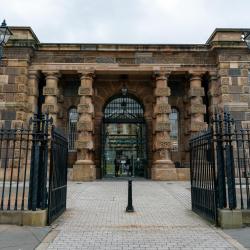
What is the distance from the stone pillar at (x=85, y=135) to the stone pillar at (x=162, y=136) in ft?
12.6

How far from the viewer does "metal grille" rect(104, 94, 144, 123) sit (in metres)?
21.2

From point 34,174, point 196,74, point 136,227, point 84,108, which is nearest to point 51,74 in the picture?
point 84,108

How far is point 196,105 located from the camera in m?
18.7

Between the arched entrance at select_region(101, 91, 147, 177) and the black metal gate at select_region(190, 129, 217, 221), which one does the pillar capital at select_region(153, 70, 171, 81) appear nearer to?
the arched entrance at select_region(101, 91, 147, 177)

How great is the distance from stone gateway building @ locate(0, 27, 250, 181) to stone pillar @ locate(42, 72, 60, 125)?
0.06 metres

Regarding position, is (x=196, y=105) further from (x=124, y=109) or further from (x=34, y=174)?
(x=34, y=174)

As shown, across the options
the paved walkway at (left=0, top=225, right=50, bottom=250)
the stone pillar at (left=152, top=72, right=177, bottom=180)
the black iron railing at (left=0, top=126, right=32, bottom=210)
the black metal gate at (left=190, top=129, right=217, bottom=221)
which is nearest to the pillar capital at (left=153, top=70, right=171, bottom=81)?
the stone pillar at (left=152, top=72, right=177, bottom=180)

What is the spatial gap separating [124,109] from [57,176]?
44.8ft

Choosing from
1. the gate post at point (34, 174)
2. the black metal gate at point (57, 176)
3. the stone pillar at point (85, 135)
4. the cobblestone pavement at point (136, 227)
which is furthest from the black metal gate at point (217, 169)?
the stone pillar at point (85, 135)

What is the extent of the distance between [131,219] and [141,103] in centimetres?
1405

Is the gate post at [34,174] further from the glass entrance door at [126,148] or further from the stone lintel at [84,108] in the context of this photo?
the glass entrance door at [126,148]

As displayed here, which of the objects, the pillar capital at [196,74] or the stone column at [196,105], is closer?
the stone column at [196,105]

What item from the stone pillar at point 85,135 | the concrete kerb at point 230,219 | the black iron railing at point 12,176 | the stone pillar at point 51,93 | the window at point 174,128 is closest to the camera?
the concrete kerb at point 230,219

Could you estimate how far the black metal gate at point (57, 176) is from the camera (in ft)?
23.6
